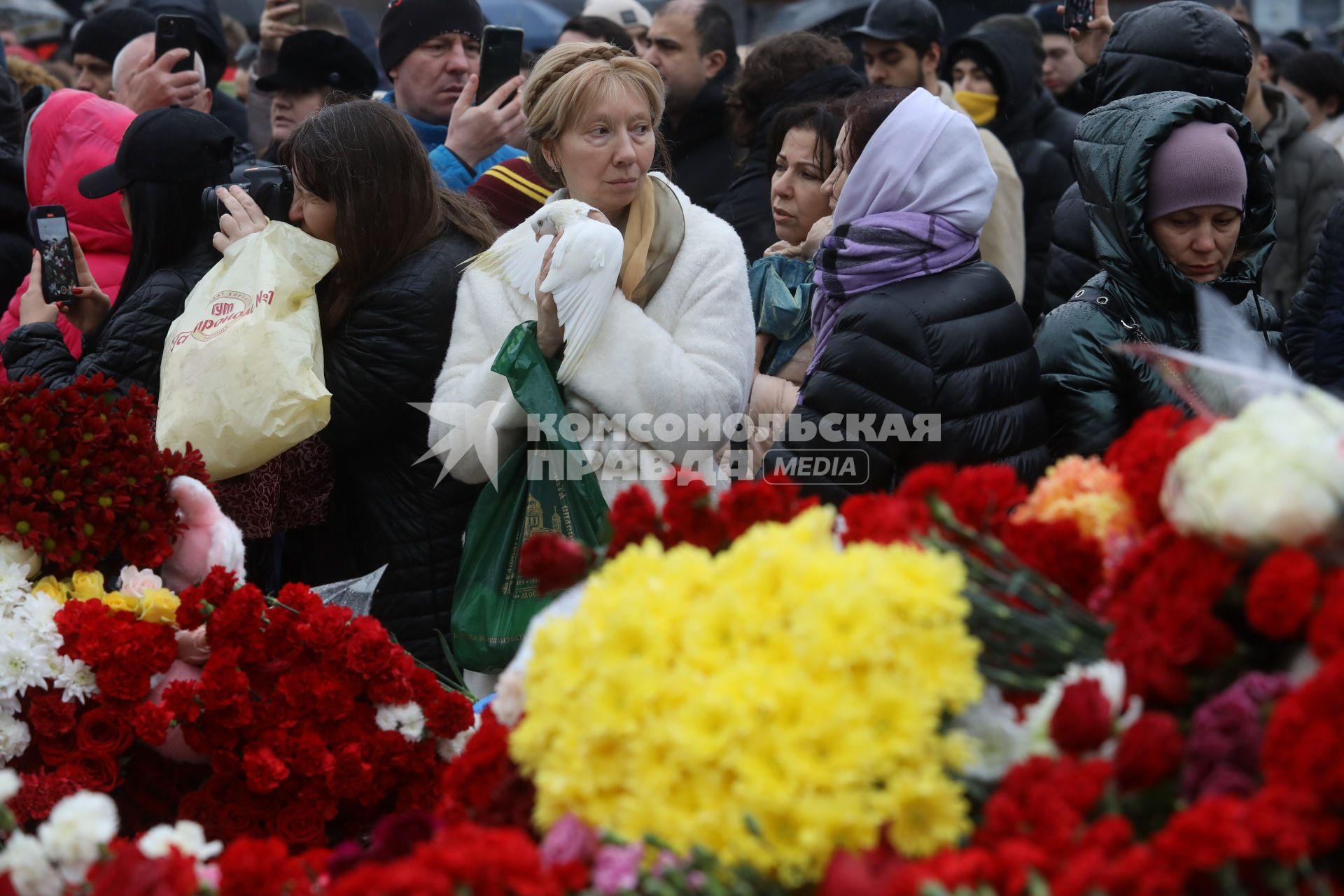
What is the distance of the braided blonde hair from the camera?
3.37 metres

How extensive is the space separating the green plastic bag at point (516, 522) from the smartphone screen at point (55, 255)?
135cm

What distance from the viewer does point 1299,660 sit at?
1523 mm

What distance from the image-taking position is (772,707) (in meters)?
1.55

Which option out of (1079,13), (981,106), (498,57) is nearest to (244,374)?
(498,57)

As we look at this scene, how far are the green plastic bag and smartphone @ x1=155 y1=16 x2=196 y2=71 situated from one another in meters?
2.40

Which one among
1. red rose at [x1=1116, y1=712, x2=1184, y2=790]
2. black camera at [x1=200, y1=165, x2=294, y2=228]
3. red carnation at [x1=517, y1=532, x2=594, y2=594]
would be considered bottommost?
black camera at [x1=200, y1=165, x2=294, y2=228]

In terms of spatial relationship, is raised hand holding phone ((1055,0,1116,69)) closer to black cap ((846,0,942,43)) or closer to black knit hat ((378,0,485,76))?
black cap ((846,0,942,43))

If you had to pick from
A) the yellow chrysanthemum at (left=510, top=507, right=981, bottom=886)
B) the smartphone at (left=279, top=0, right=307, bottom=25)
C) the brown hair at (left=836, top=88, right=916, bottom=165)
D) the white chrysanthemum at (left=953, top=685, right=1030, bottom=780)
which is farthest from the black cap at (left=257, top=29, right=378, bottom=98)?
the white chrysanthemum at (left=953, top=685, right=1030, bottom=780)

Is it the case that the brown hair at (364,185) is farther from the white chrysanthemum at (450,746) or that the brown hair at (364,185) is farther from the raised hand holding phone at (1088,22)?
the raised hand holding phone at (1088,22)

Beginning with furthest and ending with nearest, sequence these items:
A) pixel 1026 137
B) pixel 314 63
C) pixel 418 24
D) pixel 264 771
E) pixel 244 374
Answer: pixel 1026 137 → pixel 314 63 → pixel 418 24 → pixel 244 374 → pixel 264 771

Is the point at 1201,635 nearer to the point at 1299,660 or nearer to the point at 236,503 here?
the point at 1299,660

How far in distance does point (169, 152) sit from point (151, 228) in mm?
194

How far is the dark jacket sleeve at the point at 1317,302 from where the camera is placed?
12.0ft

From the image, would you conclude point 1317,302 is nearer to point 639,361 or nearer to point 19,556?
point 639,361
